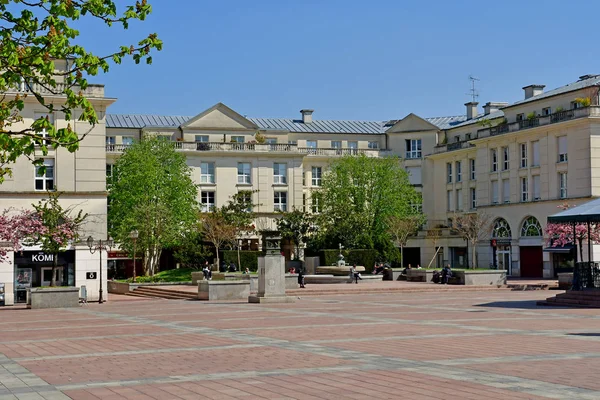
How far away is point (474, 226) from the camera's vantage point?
69812 mm

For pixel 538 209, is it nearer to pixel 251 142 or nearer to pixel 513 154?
pixel 513 154

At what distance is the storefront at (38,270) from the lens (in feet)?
150

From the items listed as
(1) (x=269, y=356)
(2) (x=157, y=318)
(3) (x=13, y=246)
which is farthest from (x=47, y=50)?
(3) (x=13, y=246)

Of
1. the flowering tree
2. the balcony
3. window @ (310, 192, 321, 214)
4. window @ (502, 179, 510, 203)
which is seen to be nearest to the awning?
the flowering tree

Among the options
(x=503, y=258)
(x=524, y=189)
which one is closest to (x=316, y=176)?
(x=503, y=258)

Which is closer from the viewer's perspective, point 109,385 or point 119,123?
point 109,385

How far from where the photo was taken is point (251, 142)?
3307 inches

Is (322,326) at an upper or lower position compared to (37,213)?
lower

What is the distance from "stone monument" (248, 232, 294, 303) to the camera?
1421 inches

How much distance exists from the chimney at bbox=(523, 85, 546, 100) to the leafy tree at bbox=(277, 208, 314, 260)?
23119 mm

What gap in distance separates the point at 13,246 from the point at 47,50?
108ft

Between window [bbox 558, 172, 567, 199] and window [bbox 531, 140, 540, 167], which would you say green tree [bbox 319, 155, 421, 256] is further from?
window [bbox 558, 172, 567, 199]

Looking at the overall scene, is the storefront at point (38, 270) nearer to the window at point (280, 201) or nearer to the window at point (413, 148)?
the window at point (280, 201)

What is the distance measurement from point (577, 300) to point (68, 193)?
1045 inches
